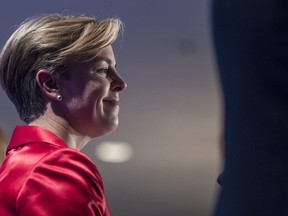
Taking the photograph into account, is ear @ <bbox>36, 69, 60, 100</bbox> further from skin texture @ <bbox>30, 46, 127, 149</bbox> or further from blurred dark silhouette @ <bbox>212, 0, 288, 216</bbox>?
blurred dark silhouette @ <bbox>212, 0, 288, 216</bbox>

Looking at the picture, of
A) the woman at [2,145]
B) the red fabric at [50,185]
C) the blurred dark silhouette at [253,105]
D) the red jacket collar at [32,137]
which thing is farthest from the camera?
the woman at [2,145]

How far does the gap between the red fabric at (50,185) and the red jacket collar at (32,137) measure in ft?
0.05

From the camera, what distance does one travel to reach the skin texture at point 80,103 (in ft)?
2.71

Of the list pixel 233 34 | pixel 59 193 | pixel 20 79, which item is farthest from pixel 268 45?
pixel 20 79

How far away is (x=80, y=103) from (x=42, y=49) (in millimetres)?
92

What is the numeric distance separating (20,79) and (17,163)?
153 mm

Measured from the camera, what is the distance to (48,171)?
0.72 meters

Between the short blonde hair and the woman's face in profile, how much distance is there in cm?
1

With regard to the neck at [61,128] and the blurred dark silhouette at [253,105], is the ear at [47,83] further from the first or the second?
the blurred dark silhouette at [253,105]

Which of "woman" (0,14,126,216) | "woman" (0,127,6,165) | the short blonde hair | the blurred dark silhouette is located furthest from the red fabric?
"woman" (0,127,6,165)

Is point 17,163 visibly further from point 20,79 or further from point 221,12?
point 221,12

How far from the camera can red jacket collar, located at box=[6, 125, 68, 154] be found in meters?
0.79

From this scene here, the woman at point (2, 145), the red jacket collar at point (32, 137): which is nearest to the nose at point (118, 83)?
the red jacket collar at point (32, 137)

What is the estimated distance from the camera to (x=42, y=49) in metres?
0.83
